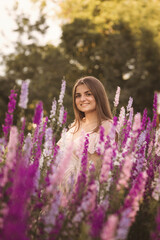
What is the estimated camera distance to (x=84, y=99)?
3.69 m

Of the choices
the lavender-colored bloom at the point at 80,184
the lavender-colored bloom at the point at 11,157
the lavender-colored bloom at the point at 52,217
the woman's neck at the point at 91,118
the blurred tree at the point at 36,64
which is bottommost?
the lavender-colored bloom at the point at 52,217

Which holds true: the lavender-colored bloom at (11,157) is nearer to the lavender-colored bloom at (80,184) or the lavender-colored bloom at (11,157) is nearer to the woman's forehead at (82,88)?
the lavender-colored bloom at (80,184)

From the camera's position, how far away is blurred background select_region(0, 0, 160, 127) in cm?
1549

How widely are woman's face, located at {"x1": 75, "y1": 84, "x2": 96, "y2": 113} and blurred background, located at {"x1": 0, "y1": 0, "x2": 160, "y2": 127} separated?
10.8 metres

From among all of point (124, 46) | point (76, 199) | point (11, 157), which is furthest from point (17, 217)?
point (124, 46)

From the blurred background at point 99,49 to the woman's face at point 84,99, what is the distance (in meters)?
10.8

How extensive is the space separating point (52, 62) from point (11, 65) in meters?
2.66

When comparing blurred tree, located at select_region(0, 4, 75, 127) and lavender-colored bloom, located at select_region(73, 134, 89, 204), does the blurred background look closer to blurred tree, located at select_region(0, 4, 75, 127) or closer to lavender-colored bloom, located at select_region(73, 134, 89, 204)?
blurred tree, located at select_region(0, 4, 75, 127)

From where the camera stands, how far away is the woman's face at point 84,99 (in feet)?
12.1

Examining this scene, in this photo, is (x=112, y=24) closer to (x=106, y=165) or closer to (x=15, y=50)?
(x=15, y=50)

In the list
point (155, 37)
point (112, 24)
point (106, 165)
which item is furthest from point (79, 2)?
point (106, 165)

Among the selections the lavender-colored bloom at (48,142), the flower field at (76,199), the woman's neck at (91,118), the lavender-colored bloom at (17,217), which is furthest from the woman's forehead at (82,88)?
the lavender-colored bloom at (17,217)

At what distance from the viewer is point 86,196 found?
1656mm


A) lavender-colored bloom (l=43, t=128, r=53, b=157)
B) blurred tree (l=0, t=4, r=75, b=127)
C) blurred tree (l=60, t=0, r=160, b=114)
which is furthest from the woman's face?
blurred tree (l=60, t=0, r=160, b=114)
